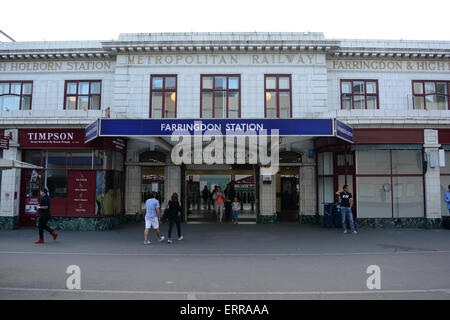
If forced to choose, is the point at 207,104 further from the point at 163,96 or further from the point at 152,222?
the point at 152,222

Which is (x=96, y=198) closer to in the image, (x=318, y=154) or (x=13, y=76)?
(x=13, y=76)

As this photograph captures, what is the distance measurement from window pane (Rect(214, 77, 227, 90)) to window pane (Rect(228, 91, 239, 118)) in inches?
19.8

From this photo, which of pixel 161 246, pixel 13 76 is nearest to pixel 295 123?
pixel 161 246

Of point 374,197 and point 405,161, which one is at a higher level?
point 405,161

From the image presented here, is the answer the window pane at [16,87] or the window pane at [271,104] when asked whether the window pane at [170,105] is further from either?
the window pane at [16,87]

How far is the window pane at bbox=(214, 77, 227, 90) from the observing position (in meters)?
15.8

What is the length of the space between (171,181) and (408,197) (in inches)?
445

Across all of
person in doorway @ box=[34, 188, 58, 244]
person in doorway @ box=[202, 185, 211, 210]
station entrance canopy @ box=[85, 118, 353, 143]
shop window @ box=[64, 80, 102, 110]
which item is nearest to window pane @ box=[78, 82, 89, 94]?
shop window @ box=[64, 80, 102, 110]

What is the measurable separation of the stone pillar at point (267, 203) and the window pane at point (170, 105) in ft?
18.4

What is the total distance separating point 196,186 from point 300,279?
1259 cm

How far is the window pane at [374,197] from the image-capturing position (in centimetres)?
1428

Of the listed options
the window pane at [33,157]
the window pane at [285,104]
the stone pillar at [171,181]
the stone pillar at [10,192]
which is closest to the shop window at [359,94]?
the window pane at [285,104]

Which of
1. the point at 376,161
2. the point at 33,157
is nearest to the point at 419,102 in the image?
the point at 376,161

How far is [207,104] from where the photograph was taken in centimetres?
1582
